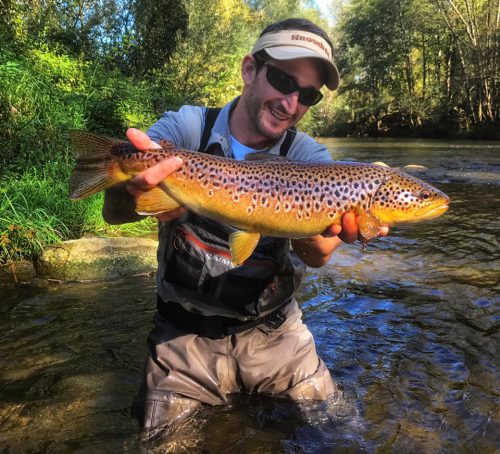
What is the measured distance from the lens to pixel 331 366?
3.91 m

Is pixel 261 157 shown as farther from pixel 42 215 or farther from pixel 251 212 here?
pixel 42 215

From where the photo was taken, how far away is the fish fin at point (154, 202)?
2.45 metres

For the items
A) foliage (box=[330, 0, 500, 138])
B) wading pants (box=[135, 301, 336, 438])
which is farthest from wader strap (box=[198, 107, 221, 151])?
foliage (box=[330, 0, 500, 138])

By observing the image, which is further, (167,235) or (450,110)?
(450,110)

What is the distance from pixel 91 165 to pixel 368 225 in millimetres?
1573

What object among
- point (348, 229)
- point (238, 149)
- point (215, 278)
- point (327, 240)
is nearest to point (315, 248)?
point (327, 240)

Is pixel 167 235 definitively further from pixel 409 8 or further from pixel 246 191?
pixel 409 8

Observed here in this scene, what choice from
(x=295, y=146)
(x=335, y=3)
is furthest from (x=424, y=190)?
(x=335, y=3)

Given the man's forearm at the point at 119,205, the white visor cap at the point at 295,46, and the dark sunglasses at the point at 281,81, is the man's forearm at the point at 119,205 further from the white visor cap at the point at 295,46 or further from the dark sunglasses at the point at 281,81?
the white visor cap at the point at 295,46

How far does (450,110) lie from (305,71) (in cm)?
3438

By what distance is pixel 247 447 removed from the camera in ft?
9.39

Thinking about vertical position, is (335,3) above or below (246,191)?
above

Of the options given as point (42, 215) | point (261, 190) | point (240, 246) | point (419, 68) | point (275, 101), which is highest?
point (419, 68)

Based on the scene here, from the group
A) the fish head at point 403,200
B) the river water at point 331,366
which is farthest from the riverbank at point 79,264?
the fish head at point 403,200
